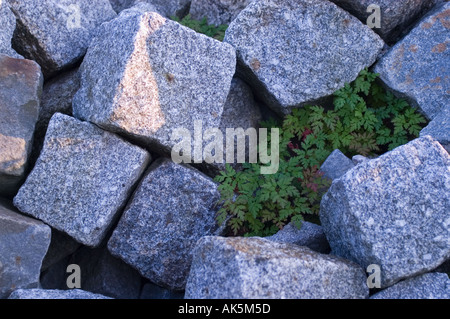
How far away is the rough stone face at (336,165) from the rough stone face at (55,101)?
2.03 metres

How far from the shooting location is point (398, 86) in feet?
15.0

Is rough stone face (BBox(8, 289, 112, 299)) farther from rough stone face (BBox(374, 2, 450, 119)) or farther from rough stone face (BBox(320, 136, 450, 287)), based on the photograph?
rough stone face (BBox(374, 2, 450, 119))

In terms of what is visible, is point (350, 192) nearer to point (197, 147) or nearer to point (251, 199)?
point (251, 199)

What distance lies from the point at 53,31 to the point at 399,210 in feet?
9.62

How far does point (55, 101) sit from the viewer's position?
4.53 metres

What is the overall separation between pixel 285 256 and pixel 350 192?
57cm

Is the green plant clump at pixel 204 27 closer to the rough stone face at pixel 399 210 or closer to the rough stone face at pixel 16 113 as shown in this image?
the rough stone face at pixel 16 113

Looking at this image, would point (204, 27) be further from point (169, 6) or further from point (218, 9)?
point (169, 6)

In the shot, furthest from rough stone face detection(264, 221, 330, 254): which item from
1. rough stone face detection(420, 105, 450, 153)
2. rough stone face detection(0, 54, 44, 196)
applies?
rough stone face detection(0, 54, 44, 196)

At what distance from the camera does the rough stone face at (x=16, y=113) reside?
3844 mm

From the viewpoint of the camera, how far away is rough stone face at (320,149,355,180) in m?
4.17

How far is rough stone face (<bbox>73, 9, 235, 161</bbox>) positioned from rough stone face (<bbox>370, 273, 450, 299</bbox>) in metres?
1.71

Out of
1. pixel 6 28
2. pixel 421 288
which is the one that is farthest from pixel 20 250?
pixel 421 288

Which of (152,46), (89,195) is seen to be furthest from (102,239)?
(152,46)
